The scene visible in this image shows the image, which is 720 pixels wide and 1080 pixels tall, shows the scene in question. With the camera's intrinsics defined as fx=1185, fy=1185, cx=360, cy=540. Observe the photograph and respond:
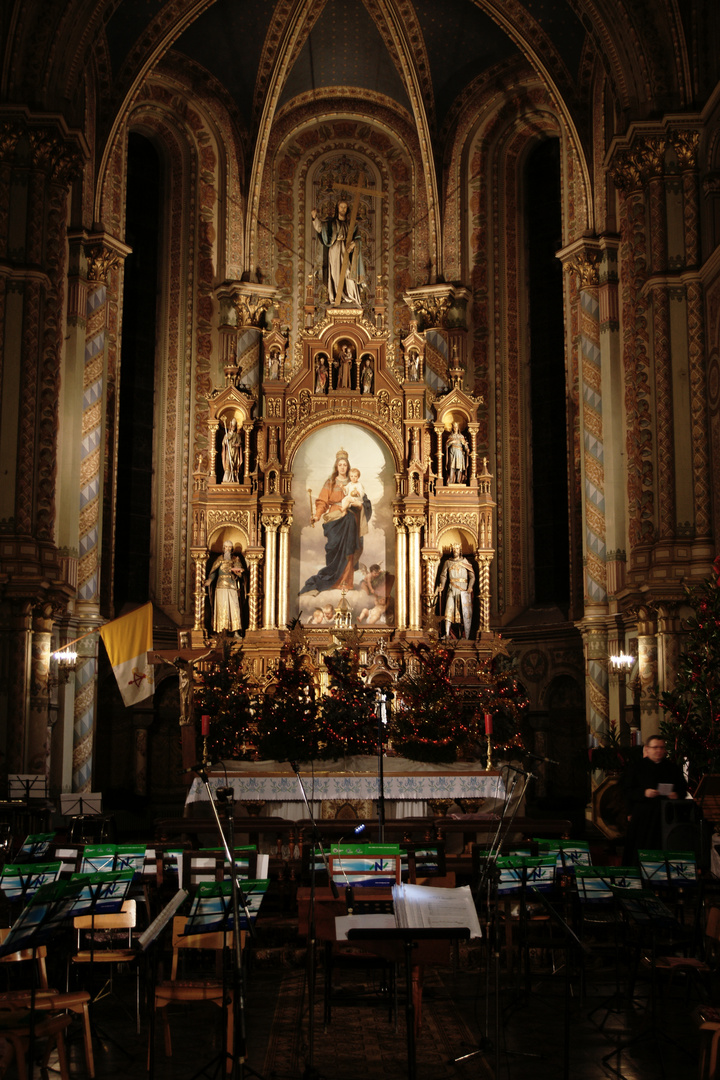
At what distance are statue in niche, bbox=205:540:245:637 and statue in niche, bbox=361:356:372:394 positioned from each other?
12.5 ft

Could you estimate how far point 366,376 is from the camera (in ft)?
71.6

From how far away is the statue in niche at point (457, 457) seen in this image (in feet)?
70.4

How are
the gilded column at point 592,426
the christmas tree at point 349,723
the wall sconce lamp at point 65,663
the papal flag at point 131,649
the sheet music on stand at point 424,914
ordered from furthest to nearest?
the gilded column at point 592,426 → the wall sconce lamp at point 65,663 → the papal flag at point 131,649 → the christmas tree at point 349,723 → the sheet music on stand at point 424,914

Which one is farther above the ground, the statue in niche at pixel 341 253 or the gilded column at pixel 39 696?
the statue in niche at pixel 341 253

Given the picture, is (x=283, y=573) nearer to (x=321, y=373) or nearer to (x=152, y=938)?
(x=321, y=373)

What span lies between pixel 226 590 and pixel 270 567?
0.89m

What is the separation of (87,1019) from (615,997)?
360 cm

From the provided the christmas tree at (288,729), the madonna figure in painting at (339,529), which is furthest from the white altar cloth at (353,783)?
the madonna figure in painting at (339,529)

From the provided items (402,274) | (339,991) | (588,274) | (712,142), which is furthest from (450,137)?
(339,991)

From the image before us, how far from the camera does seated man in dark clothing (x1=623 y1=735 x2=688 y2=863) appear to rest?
1016 centimetres

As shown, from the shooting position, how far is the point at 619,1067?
7043 mm

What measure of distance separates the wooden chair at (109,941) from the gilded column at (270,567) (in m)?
11.4

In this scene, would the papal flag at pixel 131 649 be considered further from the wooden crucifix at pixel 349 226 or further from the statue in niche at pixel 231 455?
the wooden crucifix at pixel 349 226

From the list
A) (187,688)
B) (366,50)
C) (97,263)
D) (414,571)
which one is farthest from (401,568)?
(366,50)
